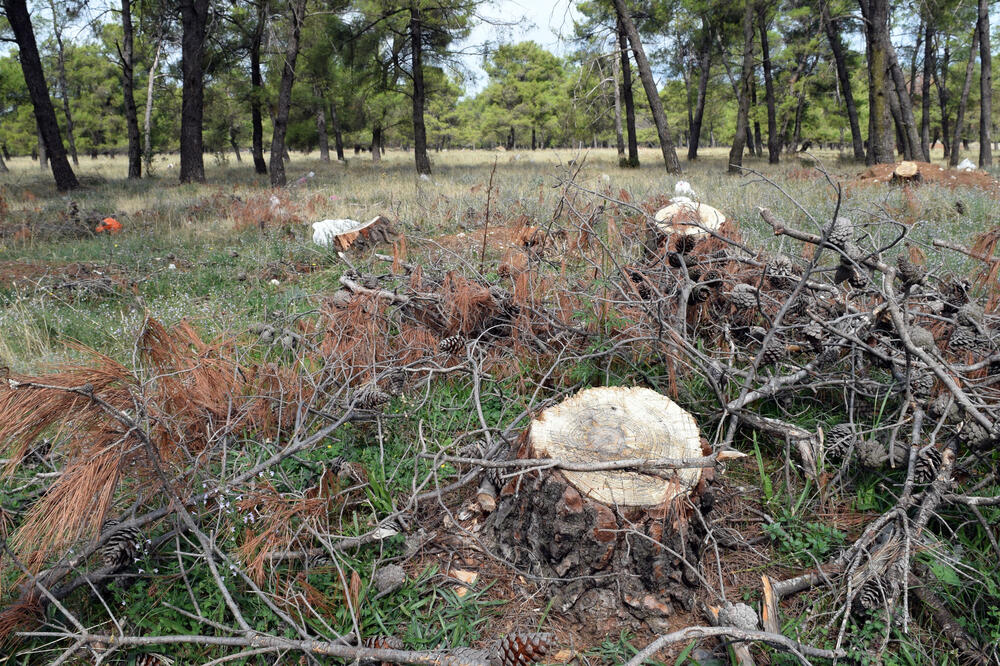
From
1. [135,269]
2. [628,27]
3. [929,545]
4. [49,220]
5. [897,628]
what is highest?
[628,27]

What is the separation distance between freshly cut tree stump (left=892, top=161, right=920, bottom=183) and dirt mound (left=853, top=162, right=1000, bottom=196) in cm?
4

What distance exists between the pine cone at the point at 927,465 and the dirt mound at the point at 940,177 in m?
8.18

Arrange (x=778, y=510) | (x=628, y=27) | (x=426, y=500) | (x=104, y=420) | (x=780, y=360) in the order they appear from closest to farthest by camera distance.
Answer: (x=104, y=420), (x=778, y=510), (x=426, y=500), (x=780, y=360), (x=628, y=27)

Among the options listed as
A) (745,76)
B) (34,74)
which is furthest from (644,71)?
(34,74)

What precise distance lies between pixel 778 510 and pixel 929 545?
19.8 inches

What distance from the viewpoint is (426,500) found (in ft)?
8.00

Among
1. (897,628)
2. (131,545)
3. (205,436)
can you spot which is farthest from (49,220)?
(897,628)

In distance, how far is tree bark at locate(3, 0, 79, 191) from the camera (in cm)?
1160

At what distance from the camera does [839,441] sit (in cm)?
226

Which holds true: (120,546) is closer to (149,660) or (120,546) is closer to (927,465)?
(149,660)

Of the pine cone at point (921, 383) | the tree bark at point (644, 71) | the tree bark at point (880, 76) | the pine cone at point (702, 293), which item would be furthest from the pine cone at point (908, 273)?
the tree bark at point (880, 76)

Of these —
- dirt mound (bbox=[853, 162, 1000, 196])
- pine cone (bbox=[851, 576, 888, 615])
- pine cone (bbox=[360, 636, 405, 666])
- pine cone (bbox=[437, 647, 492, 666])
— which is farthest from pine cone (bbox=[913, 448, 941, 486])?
dirt mound (bbox=[853, 162, 1000, 196])

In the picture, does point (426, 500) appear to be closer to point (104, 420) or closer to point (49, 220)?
point (104, 420)

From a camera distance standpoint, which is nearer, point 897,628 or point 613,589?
point 897,628
